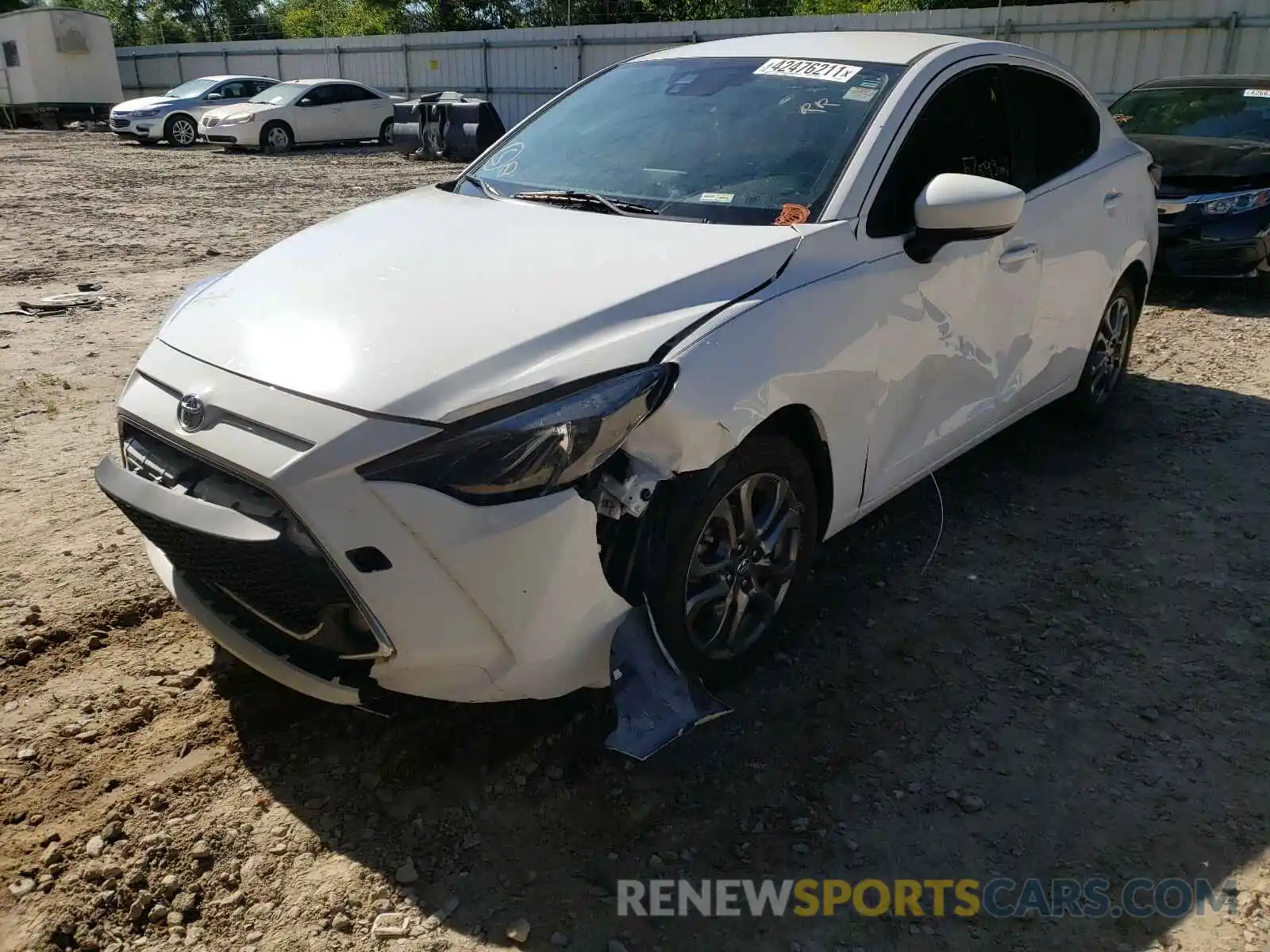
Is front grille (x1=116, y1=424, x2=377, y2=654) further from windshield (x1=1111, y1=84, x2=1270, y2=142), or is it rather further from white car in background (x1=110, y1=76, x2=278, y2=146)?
white car in background (x1=110, y1=76, x2=278, y2=146)

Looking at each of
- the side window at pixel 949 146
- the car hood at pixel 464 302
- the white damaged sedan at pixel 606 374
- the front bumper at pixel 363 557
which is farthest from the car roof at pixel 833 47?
the front bumper at pixel 363 557

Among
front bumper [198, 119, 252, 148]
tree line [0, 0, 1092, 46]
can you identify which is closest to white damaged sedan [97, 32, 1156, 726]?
tree line [0, 0, 1092, 46]

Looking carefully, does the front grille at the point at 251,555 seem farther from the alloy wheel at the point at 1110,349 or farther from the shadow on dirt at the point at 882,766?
the alloy wheel at the point at 1110,349

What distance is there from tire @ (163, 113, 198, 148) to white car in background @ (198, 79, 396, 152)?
2.18 ft

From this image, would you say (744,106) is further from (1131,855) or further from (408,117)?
(408,117)

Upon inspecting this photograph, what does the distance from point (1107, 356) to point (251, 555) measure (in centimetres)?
420

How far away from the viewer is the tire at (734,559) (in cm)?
257

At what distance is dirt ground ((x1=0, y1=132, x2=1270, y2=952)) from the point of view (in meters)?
2.31

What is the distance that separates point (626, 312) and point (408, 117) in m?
19.3

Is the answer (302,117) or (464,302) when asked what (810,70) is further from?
(302,117)

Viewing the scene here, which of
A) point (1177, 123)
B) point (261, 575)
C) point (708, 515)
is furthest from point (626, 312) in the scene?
point (1177, 123)

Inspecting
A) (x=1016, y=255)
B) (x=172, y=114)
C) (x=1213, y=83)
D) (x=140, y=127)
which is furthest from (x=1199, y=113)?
(x=140, y=127)

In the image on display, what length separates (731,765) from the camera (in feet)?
9.12

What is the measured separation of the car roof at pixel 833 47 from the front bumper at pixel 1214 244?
15.3 feet
